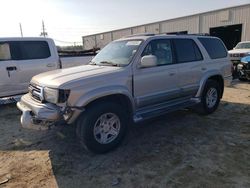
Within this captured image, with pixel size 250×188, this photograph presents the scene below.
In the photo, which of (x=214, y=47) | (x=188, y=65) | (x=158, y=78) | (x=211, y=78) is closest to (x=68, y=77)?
(x=158, y=78)

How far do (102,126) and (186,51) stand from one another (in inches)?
105

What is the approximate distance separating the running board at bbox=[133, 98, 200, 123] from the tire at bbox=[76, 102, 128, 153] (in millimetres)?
353

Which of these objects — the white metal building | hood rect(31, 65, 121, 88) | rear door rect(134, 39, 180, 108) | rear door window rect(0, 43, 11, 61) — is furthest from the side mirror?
the white metal building

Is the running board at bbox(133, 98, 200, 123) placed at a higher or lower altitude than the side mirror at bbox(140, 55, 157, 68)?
lower

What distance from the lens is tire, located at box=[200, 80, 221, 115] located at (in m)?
6.01

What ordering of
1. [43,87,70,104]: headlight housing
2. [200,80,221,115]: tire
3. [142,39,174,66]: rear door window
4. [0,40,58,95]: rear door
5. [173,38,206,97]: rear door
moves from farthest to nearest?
[0,40,58,95]: rear door, [200,80,221,115]: tire, [173,38,206,97]: rear door, [142,39,174,66]: rear door window, [43,87,70,104]: headlight housing

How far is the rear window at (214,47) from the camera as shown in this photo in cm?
606

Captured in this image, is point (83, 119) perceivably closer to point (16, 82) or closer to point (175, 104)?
point (175, 104)

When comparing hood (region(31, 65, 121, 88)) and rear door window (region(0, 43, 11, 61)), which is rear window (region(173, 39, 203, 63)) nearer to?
hood (region(31, 65, 121, 88))

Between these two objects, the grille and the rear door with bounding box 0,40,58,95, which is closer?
the grille

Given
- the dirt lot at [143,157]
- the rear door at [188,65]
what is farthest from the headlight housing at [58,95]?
the rear door at [188,65]

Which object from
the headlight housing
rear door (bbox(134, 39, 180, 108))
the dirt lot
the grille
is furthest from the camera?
rear door (bbox(134, 39, 180, 108))

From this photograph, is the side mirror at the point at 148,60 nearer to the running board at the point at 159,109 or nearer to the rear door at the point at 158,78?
the rear door at the point at 158,78

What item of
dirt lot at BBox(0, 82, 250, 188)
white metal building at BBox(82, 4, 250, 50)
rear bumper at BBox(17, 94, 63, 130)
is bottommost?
dirt lot at BBox(0, 82, 250, 188)
